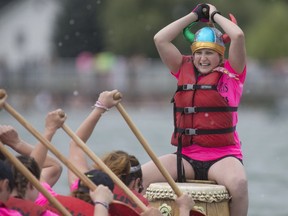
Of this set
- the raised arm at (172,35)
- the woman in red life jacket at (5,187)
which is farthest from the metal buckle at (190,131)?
the woman in red life jacket at (5,187)

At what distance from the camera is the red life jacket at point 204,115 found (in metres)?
9.10

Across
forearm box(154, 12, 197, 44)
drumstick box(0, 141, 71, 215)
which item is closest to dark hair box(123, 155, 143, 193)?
forearm box(154, 12, 197, 44)

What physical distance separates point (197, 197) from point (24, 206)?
1.58 m

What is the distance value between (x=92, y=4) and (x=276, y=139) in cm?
3517

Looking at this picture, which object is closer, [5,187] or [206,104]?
[5,187]

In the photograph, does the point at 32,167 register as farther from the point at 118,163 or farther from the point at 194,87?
the point at 194,87

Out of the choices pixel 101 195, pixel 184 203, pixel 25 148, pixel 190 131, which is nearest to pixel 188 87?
pixel 190 131

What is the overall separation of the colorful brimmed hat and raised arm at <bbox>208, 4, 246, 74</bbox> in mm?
98

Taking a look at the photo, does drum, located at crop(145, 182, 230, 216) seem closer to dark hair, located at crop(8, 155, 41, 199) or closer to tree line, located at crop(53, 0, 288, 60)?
dark hair, located at crop(8, 155, 41, 199)

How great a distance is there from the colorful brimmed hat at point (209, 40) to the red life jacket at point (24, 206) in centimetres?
212

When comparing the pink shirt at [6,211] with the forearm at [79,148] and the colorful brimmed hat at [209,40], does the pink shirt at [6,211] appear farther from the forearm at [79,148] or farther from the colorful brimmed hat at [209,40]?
the colorful brimmed hat at [209,40]

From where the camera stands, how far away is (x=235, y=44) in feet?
29.5

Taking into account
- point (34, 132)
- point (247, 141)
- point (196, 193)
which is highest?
point (247, 141)

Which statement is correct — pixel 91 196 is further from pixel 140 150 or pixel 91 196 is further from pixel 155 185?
pixel 140 150
